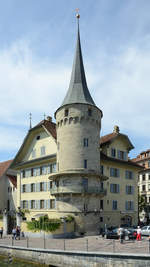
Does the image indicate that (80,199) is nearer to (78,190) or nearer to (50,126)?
(78,190)

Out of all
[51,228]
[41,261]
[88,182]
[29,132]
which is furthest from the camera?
[29,132]

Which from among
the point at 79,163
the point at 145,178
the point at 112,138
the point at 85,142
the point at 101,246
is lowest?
the point at 101,246

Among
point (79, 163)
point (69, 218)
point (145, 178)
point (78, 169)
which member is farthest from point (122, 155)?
point (145, 178)

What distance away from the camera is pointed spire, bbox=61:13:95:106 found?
121ft

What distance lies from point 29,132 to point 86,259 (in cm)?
2760

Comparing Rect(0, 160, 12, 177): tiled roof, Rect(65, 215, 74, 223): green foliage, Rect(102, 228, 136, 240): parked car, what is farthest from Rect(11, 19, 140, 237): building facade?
Rect(0, 160, 12, 177): tiled roof

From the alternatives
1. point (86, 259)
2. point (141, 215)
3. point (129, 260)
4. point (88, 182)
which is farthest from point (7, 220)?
point (141, 215)

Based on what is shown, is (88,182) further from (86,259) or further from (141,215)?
(141,215)

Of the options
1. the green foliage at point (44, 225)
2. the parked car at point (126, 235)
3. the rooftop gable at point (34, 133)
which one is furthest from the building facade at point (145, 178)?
the green foliage at point (44, 225)

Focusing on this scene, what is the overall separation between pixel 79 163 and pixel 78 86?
1070 cm

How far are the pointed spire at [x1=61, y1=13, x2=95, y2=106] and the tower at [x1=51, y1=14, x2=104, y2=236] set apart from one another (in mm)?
130

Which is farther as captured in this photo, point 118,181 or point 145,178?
point 145,178

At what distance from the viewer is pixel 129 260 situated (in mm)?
19516

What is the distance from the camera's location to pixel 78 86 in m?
38.4
